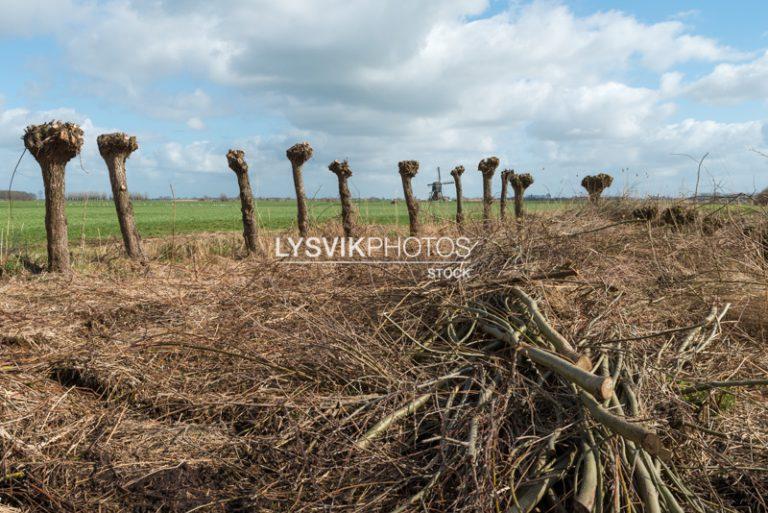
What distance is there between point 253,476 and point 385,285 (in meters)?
2.08

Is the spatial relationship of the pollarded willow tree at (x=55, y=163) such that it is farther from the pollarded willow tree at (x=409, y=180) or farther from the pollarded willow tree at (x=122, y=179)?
the pollarded willow tree at (x=409, y=180)

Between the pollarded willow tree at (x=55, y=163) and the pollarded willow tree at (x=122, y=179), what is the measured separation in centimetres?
114

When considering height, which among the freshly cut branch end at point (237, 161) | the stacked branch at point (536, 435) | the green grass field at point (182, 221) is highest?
the freshly cut branch end at point (237, 161)

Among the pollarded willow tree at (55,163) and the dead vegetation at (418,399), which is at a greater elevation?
the pollarded willow tree at (55,163)

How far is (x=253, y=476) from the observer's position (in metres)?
2.76

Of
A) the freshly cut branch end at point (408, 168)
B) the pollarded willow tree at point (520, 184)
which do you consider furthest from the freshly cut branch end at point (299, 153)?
the pollarded willow tree at point (520, 184)

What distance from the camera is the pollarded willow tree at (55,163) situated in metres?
7.63

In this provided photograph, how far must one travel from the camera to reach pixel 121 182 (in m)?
9.29

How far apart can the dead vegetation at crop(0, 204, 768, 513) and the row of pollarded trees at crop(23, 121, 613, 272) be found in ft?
6.96

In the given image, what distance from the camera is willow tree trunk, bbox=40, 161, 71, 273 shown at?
7773 mm

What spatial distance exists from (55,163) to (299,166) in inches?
177

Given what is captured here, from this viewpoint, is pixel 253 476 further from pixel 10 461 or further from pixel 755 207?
pixel 755 207

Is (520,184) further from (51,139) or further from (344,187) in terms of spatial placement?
(51,139)

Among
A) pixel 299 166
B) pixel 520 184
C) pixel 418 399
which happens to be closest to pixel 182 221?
pixel 299 166
